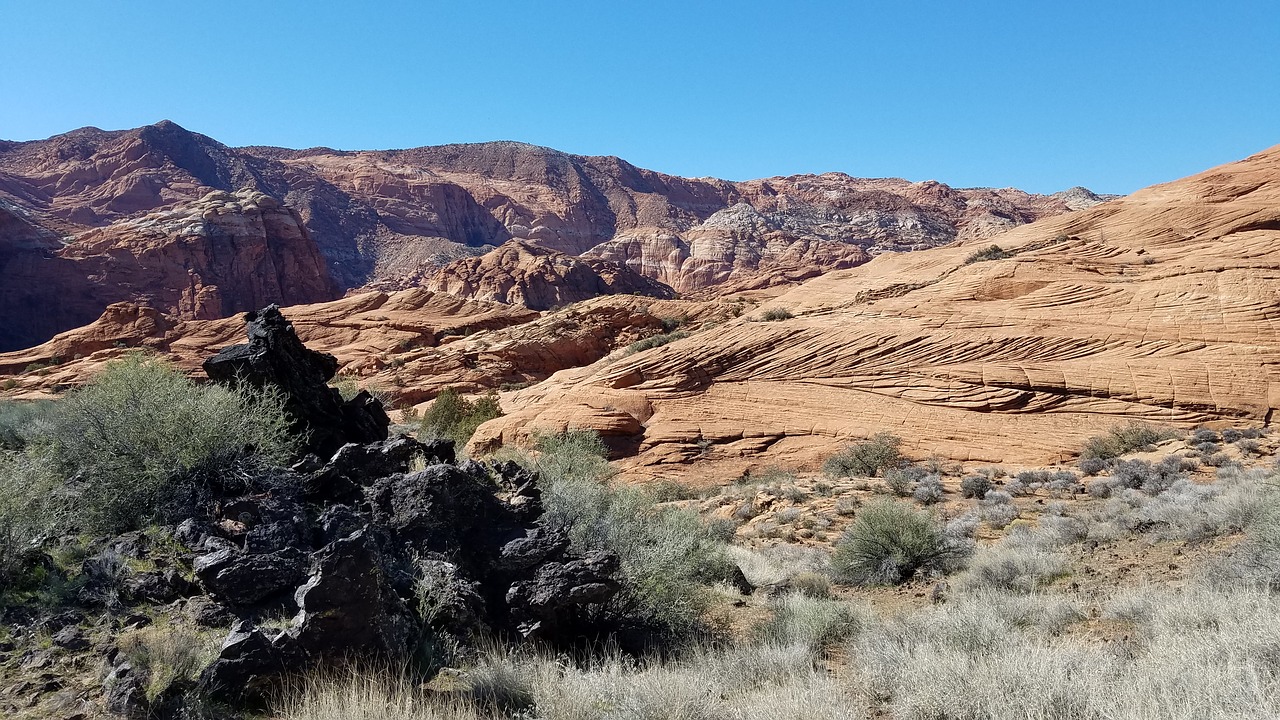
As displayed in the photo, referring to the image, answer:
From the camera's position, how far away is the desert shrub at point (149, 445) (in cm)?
539

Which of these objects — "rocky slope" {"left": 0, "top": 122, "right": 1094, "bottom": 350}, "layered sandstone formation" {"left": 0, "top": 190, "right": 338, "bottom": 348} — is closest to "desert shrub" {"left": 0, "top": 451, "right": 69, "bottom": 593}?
"rocky slope" {"left": 0, "top": 122, "right": 1094, "bottom": 350}

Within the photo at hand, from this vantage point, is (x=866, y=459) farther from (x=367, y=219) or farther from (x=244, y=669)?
(x=367, y=219)

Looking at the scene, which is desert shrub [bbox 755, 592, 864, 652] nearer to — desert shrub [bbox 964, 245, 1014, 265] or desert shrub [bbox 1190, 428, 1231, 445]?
desert shrub [bbox 1190, 428, 1231, 445]

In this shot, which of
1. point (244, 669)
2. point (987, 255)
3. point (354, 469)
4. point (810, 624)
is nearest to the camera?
point (244, 669)

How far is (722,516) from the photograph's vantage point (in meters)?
13.5

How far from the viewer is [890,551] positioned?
8.09 m

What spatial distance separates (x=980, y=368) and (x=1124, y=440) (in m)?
4.00

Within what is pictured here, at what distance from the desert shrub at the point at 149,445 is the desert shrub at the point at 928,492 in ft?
36.6

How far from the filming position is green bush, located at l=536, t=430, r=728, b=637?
5.42m

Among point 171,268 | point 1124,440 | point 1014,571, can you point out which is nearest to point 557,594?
point 1014,571

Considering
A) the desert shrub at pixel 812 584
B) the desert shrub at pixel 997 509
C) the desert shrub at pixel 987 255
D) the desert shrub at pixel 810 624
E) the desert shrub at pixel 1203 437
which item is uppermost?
the desert shrub at pixel 987 255

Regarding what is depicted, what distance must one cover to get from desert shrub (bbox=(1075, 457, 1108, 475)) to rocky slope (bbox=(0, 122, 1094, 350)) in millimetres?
47180

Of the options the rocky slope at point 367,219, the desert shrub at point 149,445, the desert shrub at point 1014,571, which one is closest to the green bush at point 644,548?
the desert shrub at point 1014,571

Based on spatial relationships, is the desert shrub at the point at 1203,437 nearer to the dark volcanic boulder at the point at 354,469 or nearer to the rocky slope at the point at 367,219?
the dark volcanic boulder at the point at 354,469
